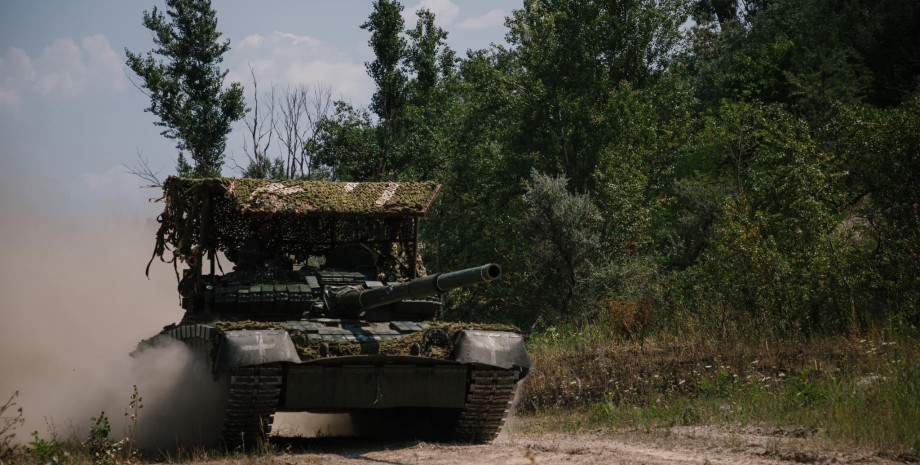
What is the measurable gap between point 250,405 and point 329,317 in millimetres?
2000

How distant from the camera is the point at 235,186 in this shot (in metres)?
12.5

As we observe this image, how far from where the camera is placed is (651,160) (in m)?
29.1

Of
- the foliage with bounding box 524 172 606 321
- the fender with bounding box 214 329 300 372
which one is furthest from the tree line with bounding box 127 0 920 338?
the fender with bounding box 214 329 300 372

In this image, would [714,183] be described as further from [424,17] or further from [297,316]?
[297,316]

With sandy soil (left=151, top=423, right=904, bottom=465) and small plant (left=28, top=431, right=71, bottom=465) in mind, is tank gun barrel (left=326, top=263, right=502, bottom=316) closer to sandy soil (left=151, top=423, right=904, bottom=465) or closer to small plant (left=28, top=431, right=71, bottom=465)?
sandy soil (left=151, top=423, right=904, bottom=465)

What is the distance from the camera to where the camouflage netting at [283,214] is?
12.5 meters

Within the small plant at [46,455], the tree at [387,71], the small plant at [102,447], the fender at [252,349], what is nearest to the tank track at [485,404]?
the fender at [252,349]

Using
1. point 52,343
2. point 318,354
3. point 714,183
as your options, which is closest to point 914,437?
point 318,354

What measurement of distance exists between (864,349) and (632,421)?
3.23 meters

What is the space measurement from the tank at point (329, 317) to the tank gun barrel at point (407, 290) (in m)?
0.02

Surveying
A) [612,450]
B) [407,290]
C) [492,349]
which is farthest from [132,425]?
[612,450]

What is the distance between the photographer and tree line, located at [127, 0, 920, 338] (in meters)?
15.1

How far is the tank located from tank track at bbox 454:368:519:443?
0.02 meters

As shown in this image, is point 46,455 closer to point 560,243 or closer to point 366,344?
point 366,344
